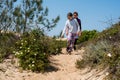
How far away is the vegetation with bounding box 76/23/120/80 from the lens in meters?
9.18

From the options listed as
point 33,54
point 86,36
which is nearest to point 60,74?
point 33,54

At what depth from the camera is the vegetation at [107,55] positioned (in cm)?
918

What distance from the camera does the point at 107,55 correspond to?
373 inches

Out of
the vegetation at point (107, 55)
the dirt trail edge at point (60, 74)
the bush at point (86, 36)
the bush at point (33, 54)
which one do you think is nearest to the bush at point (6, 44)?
A: the bush at point (33, 54)

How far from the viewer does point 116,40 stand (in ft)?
36.5

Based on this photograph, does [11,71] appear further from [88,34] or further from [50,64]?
[88,34]

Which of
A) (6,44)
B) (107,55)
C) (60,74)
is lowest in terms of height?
(60,74)

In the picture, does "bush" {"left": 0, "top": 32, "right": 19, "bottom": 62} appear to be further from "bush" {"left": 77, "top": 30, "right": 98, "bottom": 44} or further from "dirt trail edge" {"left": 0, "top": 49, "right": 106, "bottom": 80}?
"bush" {"left": 77, "top": 30, "right": 98, "bottom": 44}

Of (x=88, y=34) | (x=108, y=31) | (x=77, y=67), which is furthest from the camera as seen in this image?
(x=88, y=34)

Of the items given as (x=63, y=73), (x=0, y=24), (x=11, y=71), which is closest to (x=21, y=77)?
(x=11, y=71)

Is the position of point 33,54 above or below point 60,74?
above

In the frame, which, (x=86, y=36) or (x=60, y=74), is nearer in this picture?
(x=60, y=74)

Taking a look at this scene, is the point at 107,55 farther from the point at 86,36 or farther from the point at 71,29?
the point at 86,36

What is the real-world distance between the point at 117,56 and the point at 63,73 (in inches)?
73.4
